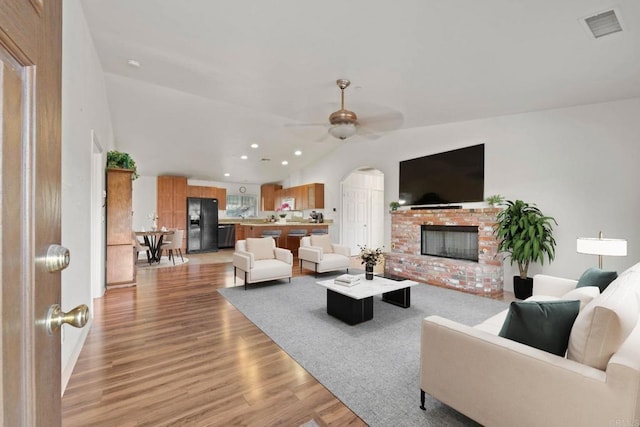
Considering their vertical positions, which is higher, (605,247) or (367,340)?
(605,247)

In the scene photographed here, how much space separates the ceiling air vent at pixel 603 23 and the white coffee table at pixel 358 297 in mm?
2875

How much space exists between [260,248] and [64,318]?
4.38 metres

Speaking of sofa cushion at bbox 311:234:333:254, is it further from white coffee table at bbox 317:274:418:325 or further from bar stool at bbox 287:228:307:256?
white coffee table at bbox 317:274:418:325

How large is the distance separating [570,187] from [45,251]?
16.9 feet

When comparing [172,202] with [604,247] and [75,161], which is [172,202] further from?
[604,247]

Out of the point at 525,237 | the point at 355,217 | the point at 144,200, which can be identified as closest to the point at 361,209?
the point at 355,217

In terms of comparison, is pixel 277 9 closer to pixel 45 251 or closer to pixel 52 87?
pixel 52 87

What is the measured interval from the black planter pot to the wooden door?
482cm

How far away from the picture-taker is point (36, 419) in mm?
546

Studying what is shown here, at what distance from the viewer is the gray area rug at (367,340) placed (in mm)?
1817

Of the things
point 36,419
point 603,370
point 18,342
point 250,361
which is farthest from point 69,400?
point 603,370

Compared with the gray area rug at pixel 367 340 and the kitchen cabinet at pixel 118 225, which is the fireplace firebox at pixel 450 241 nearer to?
the gray area rug at pixel 367 340

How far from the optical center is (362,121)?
5242mm

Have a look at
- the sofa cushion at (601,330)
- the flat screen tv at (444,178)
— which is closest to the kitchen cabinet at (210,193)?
the flat screen tv at (444,178)
